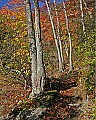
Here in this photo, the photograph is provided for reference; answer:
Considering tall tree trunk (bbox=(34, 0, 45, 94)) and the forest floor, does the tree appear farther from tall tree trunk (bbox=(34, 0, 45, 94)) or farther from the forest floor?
the forest floor

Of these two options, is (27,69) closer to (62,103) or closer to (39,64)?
(39,64)

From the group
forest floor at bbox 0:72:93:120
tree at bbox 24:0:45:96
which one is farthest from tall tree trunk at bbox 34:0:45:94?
forest floor at bbox 0:72:93:120

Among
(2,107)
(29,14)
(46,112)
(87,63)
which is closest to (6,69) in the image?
(2,107)

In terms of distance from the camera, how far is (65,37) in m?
30.4

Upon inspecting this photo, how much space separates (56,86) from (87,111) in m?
4.29

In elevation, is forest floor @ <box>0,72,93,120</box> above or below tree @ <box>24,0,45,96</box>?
below

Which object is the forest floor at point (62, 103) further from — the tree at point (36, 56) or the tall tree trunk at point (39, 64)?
the tree at point (36, 56)

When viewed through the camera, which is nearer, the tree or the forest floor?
the forest floor

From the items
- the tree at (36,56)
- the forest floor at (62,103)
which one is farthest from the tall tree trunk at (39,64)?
the forest floor at (62,103)

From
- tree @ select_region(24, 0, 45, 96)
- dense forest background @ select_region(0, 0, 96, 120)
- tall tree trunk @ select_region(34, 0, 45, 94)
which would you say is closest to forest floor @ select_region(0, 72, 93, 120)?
dense forest background @ select_region(0, 0, 96, 120)

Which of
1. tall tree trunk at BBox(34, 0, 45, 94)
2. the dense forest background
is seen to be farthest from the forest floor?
tall tree trunk at BBox(34, 0, 45, 94)

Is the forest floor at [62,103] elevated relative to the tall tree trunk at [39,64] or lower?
lower

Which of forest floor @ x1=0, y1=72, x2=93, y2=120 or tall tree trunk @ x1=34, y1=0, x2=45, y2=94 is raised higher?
tall tree trunk @ x1=34, y1=0, x2=45, y2=94

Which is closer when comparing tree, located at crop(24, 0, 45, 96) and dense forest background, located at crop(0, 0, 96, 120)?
dense forest background, located at crop(0, 0, 96, 120)
